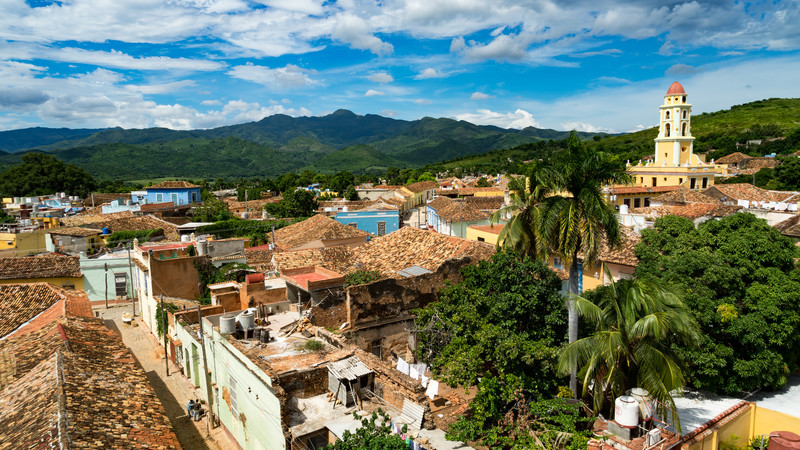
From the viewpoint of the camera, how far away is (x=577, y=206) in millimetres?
12602

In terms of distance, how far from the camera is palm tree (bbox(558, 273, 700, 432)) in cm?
1086

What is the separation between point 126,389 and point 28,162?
105 meters

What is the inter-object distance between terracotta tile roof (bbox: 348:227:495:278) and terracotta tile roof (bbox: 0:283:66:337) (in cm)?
1342

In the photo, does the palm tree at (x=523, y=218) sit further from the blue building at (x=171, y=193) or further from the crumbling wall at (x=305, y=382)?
the blue building at (x=171, y=193)

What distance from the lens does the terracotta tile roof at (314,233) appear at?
3259 cm

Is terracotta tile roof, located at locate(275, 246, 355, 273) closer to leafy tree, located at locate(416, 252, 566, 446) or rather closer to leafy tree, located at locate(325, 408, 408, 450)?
leafy tree, located at locate(416, 252, 566, 446)

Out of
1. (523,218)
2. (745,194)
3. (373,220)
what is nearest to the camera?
(523,218)

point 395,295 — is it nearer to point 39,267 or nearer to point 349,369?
point 349,369

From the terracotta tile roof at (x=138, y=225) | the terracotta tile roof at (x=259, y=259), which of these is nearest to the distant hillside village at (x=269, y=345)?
the terracotta tile roof at (x=259, y=259)

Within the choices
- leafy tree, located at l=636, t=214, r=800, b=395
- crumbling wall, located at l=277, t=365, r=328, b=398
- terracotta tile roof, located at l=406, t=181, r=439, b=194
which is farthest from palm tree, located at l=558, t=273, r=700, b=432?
terracotta tile roof, located at l=406, t=181, r=439, b=194

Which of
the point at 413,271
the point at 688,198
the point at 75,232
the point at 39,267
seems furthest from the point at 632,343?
the point at 75,232

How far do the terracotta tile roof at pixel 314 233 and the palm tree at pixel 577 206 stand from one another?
20535 millimetres

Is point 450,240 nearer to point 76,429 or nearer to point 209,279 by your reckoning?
point 209,279

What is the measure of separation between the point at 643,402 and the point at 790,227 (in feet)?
60.5
